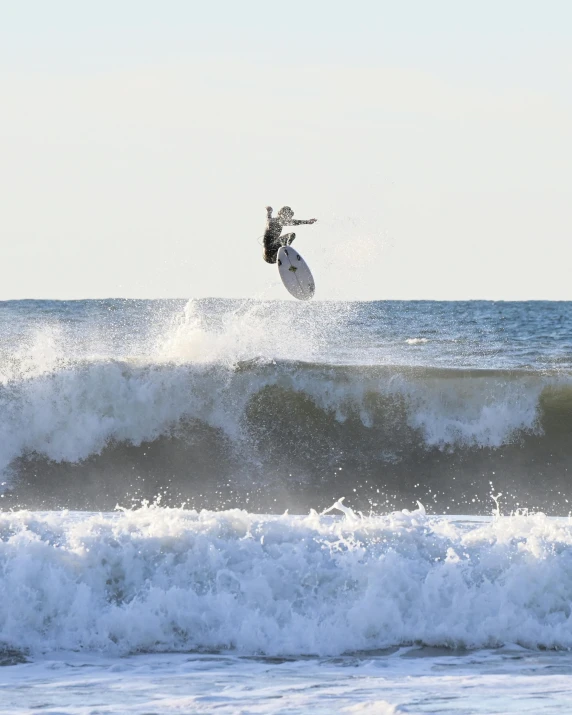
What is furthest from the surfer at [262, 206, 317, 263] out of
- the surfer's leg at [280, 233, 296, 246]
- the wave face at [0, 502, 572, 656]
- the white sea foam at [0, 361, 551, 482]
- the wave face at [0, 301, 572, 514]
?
the wave face at [0, 502, 572, 656]

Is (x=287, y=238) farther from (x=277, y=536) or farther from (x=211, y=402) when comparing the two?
(x=277, y=536)

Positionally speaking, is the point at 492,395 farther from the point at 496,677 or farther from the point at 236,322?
the point at 496,677

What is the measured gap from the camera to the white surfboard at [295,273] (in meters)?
17.4

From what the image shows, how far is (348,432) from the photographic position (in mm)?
15586

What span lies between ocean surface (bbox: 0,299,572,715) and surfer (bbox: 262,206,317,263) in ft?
5.28

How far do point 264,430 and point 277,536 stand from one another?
6.98 metres

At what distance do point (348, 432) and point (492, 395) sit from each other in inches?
92.8

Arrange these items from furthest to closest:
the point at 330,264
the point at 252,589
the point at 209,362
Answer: the point at 330,264, the point at 209,362, the point at 252,589

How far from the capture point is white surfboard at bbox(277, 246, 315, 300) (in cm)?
1739

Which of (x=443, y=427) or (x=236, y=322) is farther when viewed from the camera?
(x=236, y=322)

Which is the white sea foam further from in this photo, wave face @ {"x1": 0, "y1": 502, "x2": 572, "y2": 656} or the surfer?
wave face @ {"x1": 0, "y1": 502, "x2": 572, "y2": 656}

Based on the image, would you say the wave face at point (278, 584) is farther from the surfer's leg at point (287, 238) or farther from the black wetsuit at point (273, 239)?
the surfer's leg at point (287, 238)

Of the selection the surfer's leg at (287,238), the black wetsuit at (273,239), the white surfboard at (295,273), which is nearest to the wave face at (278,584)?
the black wetsuit at (273,239)

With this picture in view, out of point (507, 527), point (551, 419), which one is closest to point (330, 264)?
point (551, 419)
